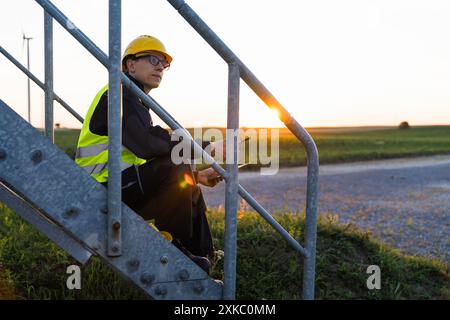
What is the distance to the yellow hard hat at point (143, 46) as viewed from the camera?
3.14m

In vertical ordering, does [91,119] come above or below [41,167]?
above

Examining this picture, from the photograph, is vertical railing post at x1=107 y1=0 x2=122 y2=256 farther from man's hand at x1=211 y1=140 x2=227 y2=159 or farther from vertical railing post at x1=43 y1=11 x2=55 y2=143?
vertical railing post at x1=43 y1=11 x2=55 y2=143

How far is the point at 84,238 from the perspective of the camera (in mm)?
2172

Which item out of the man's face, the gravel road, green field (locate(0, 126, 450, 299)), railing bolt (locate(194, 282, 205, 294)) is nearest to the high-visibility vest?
the man's face

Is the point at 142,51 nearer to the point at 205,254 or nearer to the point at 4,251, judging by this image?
the point at 205,254

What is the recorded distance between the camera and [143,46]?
315 centimetres

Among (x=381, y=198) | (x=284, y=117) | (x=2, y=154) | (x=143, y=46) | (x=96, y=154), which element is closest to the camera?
(x=2, y=154)

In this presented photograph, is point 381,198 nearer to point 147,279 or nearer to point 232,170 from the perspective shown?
point 232,170

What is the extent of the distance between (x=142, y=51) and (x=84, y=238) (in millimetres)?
1370

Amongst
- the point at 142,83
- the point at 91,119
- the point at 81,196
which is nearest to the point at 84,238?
the point at 81,196

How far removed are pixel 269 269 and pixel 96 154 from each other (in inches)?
87.2

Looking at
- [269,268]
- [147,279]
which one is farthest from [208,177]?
[269,268]

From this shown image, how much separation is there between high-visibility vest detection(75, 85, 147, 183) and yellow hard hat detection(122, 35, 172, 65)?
1.09 ft

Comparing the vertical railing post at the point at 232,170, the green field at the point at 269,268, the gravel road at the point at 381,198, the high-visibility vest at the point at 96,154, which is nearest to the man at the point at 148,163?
the high-visibility vest at the point at 96,154
